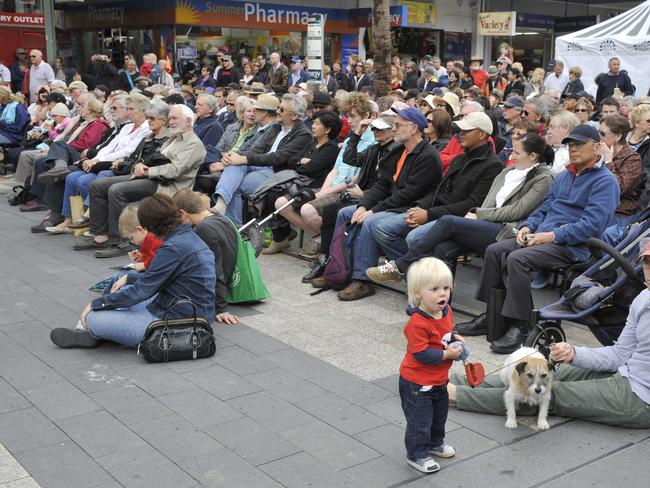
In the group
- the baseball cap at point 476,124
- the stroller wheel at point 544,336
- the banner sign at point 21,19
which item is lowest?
the stroller wheel at point 544,336

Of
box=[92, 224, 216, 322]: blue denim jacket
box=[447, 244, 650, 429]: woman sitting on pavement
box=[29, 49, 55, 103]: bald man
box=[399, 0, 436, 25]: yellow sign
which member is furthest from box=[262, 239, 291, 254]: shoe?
box=[399, 0, 436, 25]: yellow sign

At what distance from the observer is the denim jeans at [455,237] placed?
6.60 metres

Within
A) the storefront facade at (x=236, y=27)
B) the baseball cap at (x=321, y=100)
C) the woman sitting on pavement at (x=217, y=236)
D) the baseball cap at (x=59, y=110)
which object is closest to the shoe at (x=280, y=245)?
the baseball cap at (x=321, y=100)

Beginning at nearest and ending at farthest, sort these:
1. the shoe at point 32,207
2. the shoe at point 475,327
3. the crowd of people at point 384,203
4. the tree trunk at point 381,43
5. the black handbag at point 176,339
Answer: the crowd of people at point 384,203 → the black handbag at point 176,339 → the shoe at point 475,327 → the shoe at point 32,207 → the tree trunk at point 381,43

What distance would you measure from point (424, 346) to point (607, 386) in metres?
1.37

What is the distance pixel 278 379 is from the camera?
541 cm

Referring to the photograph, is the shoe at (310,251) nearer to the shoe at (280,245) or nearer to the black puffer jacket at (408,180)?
the shoe at (280,245)

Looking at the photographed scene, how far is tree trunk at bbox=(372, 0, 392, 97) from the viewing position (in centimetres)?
1439

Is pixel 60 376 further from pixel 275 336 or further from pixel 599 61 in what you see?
pixel 599 61

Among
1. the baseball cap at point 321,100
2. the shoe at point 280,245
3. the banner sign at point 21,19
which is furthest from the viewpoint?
the banner sign at point 21,19

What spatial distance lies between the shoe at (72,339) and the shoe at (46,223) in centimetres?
456

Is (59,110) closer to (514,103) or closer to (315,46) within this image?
(315,46)

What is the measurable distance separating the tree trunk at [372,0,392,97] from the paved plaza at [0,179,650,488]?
8.96 metres

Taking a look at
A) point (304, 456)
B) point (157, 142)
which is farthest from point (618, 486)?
point (157, 142)
